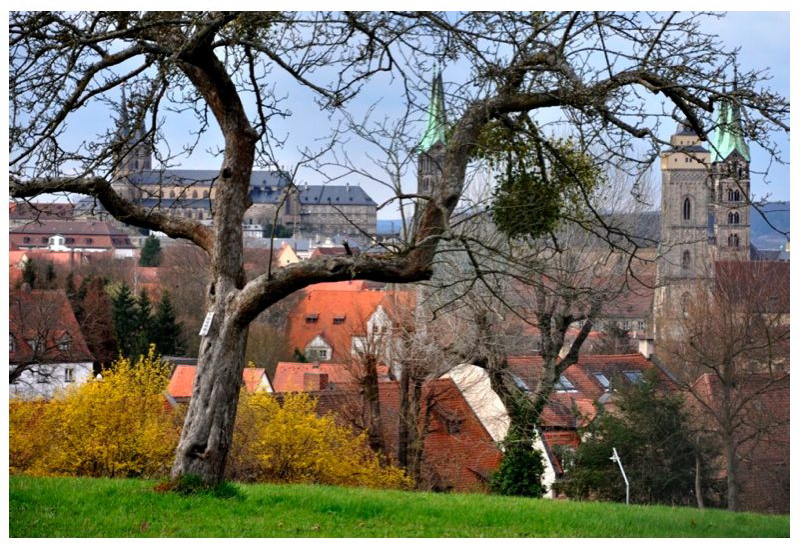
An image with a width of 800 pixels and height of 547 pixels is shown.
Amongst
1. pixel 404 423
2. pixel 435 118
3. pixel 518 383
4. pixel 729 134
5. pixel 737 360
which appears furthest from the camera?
pixel 737 360

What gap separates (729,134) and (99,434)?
22.0 feet

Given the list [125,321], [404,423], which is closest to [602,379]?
[404,423]

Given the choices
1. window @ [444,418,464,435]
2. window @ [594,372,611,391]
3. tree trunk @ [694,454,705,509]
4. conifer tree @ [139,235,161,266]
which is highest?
conifer tree @ [139,235,161,266]

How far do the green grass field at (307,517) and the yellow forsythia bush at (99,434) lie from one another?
8.49 ft

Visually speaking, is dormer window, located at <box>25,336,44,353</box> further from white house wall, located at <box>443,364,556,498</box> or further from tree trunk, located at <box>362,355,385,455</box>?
white house wall, located at <box>443,364,556,498</box>

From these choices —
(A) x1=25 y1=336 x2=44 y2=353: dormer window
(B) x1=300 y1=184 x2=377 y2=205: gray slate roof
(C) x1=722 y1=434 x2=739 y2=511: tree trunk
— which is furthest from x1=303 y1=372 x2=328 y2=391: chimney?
(C) x1=722 y1=434 x2=739 y2=511: tree trunk

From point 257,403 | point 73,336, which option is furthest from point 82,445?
point 73,336

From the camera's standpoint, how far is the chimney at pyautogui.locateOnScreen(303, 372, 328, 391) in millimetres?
22109

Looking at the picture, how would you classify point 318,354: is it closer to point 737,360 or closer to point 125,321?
point 125,321

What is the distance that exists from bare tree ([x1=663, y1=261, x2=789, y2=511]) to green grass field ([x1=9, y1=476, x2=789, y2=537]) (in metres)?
9.51

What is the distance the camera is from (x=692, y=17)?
5.86 m

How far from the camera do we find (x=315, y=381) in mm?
22391

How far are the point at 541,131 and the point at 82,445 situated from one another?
Answer: 5857 mm

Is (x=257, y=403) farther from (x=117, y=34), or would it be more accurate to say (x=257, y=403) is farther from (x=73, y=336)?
(x=73, y=336)
